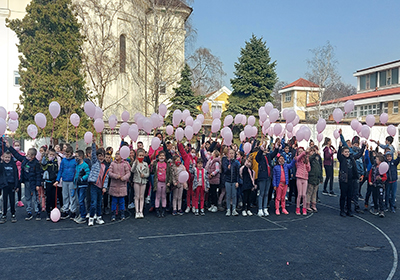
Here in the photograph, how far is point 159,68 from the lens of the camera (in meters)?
27.3

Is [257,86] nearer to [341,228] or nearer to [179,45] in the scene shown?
[179,45]

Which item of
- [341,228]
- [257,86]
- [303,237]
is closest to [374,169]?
[341,228]

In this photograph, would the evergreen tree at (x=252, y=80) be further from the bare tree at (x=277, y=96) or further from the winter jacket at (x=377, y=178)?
the bare tree at (x=277, y=96)

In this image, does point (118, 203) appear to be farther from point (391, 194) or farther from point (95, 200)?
point (391, 194)

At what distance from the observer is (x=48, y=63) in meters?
20.8

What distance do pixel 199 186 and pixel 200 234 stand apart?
2065 millimetres

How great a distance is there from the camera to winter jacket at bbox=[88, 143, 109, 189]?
7756mm

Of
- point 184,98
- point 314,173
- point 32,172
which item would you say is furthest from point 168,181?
point 184,98

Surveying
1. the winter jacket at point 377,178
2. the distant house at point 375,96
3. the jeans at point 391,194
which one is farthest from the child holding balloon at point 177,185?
the distant house at point 375,96

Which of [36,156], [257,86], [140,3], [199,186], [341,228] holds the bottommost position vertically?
[341,228]

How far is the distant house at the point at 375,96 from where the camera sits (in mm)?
35156

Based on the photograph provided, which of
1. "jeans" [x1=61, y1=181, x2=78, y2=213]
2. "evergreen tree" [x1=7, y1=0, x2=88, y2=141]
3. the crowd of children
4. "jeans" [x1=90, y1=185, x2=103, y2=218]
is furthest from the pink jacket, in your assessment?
"evergreen tree" [x1=7, y1=0, x2=88, y2=141]

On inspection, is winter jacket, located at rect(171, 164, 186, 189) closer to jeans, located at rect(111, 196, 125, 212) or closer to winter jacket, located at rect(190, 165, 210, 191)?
winter jacket, located at rect(190, 165, 210, 191)

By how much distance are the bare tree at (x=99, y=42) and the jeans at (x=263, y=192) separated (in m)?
19.0
